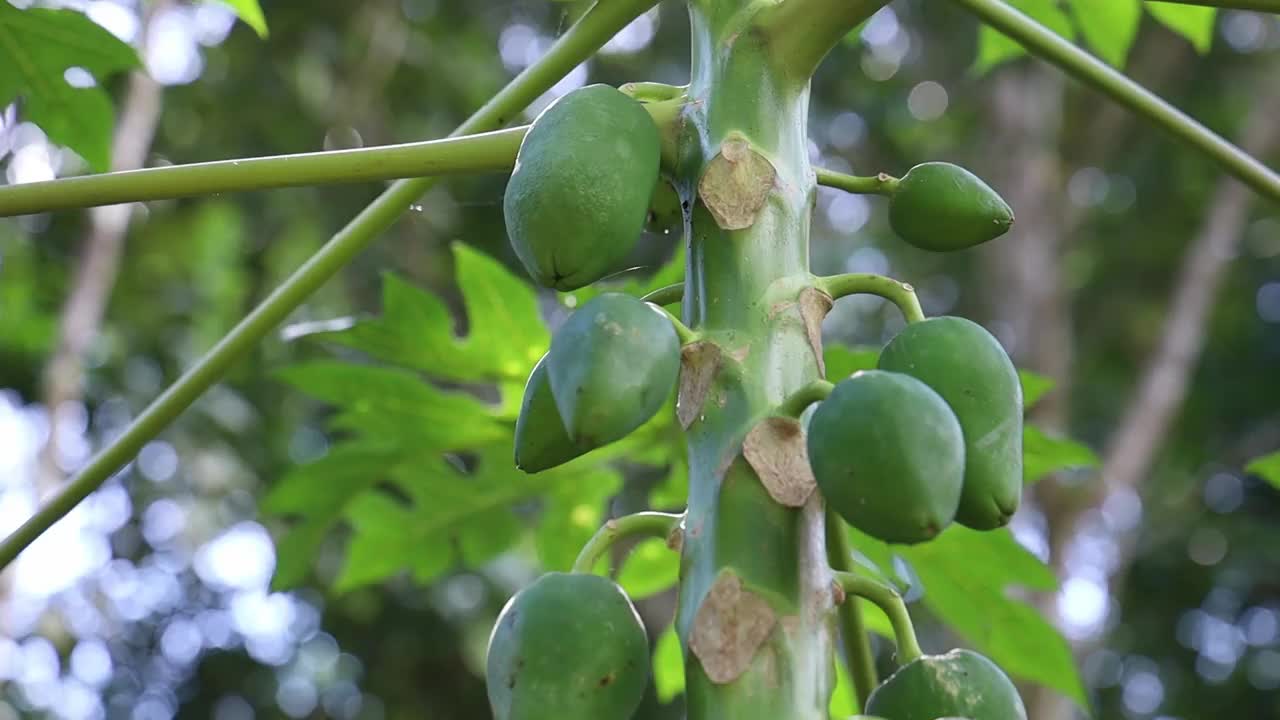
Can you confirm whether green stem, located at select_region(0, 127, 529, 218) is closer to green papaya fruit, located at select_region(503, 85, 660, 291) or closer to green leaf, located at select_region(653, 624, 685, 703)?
→ green papaya fruit, located at select_region(503, 85, 660, 291)

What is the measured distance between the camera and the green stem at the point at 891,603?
1.09 metres

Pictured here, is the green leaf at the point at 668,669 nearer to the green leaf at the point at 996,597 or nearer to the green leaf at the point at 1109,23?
the green leaf at the point at 996,597

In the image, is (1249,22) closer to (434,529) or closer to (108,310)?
(108,310)

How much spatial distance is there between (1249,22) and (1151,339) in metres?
2.02

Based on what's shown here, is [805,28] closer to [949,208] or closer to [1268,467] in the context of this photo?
[949,208]

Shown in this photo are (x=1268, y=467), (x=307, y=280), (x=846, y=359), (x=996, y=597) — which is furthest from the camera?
(x=996, y=597)

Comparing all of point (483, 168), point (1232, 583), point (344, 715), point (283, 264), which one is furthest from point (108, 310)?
point (1232, 583)

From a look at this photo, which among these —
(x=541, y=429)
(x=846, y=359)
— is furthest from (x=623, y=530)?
(x=846, y=359)

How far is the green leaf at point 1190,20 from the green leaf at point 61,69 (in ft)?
5.06

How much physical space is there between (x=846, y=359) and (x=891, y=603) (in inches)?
33.4

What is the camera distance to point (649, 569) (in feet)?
7.98

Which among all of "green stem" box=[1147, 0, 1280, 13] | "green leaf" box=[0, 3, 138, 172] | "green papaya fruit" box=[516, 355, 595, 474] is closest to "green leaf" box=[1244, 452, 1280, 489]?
"green stem" box=[1147, 0, 1280, 13]

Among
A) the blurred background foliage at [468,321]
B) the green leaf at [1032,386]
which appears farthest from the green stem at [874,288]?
the blurred background foliage at [468,321]

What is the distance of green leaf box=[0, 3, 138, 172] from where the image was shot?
1.77 meters
